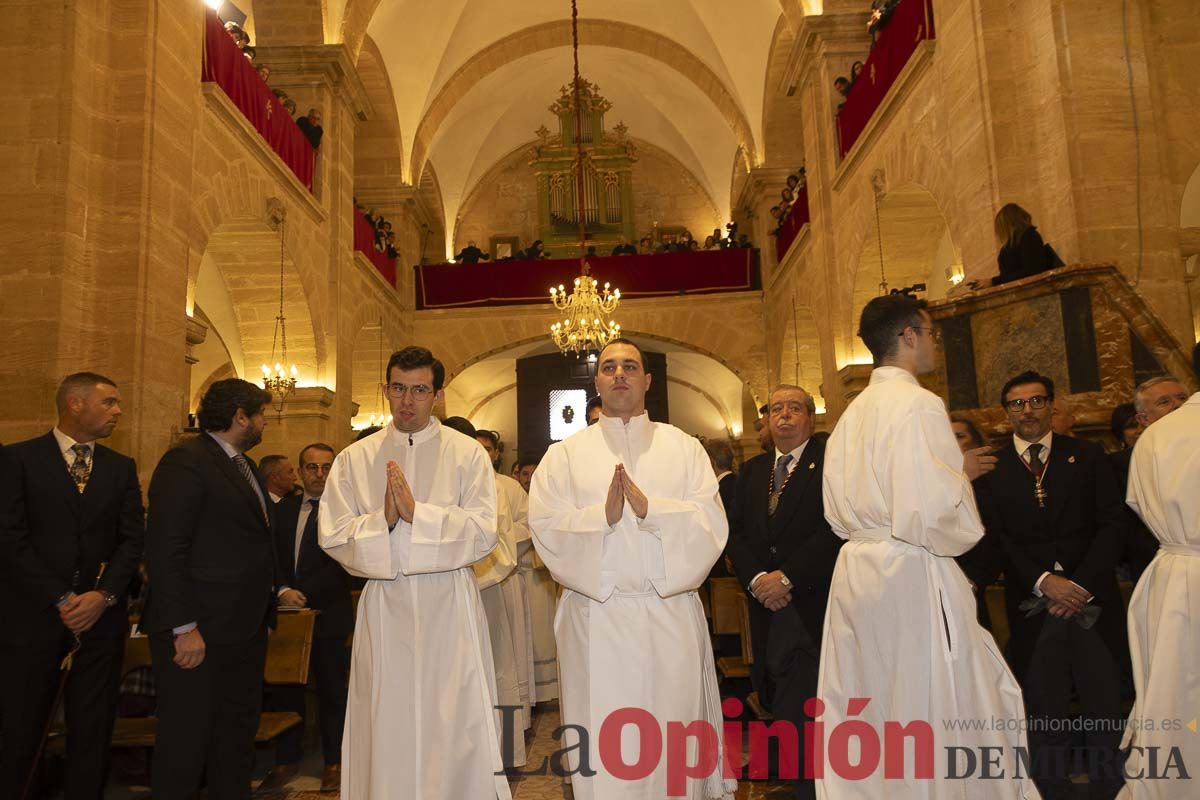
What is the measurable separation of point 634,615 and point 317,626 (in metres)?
2.21

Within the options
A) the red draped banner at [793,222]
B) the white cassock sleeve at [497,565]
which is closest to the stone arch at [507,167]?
the red draped banner at [793,222]

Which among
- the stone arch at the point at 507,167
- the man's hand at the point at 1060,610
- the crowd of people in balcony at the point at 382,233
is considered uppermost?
the stone arch at the point at 507,167

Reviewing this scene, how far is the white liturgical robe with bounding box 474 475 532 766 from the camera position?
15.6 feet

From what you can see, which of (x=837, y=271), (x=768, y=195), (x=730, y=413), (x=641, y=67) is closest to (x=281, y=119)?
(x=837, y=271)

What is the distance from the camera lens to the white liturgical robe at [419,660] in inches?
133

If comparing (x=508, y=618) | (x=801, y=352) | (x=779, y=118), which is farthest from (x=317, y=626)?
(x=779, y=118)

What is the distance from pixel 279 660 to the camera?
4582 millimetres

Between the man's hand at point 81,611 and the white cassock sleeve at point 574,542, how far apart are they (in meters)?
1.91

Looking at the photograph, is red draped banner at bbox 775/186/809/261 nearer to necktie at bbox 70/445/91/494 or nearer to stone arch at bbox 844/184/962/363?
stone arch at bbox 844/184/962/363

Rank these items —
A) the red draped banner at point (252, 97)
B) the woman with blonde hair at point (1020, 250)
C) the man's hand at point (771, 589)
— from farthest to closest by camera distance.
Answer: the red draped banner at point (252, 97) → the woman with blonde hair at point (1020, 250) → the man's hand at point (771, 589)

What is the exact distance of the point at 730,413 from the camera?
21.6 m

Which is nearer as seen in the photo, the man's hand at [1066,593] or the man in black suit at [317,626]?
the man's hand at [1066,593]

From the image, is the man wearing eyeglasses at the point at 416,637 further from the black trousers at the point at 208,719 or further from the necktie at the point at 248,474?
the black trousers at the point at 208,719

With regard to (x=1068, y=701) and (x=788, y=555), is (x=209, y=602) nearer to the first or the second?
(x=788, y=555)
